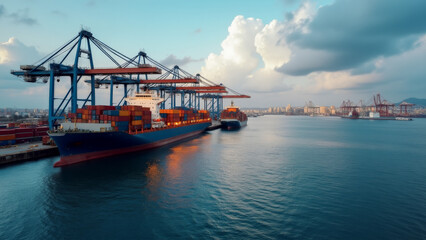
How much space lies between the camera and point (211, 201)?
46.9ft

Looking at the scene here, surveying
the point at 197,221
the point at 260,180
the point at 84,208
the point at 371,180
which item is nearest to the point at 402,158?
the point at 371,180

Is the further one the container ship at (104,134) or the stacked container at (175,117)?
the stacked container at (175,117)

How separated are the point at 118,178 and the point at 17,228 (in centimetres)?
850

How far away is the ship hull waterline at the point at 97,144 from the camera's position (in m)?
22.5

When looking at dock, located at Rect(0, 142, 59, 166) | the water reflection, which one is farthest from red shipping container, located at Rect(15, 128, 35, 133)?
the water reflection

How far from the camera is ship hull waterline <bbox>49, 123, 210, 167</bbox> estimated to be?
2249cm

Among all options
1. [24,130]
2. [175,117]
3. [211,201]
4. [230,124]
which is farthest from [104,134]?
[230,124]

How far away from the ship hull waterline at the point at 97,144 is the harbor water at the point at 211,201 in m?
1.41

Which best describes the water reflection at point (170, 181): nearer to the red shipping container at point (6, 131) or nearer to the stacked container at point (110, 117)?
the stacked container at point (110, 117)

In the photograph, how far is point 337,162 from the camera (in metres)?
26.0

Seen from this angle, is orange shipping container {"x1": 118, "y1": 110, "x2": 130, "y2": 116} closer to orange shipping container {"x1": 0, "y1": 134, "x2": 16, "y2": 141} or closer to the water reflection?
the water reflection

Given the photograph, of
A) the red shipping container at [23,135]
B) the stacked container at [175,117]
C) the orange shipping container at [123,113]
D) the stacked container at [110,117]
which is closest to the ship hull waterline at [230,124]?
the stacked container at [175,117]

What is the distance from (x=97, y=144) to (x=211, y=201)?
17.4 metres

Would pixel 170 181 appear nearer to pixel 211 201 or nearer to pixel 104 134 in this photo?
pixel 211 201
